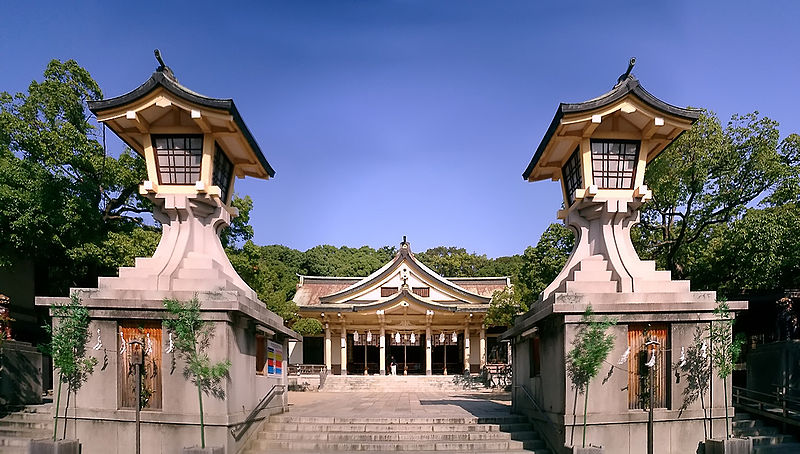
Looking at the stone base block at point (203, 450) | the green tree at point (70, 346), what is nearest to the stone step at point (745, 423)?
the stone base block at point (203, 450)

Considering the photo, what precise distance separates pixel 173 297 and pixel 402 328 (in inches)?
986

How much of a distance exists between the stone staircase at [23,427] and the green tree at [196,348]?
4.33 metres

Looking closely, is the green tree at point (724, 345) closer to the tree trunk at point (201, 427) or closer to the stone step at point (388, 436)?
the stone step at point (388, 436)

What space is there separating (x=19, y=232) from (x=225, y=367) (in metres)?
10.7

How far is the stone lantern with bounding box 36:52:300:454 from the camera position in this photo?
9422 millimetres

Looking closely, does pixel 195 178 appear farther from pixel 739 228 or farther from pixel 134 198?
pixel 739 228

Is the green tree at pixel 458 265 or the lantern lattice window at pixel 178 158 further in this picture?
the green tree at pixel 458 265

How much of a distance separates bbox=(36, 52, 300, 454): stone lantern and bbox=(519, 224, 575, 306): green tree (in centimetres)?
1265

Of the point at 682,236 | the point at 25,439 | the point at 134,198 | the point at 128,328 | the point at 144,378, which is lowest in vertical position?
the point at 25,439

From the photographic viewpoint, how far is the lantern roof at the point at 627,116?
408 inches

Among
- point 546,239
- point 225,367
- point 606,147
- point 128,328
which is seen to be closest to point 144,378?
point 128,328

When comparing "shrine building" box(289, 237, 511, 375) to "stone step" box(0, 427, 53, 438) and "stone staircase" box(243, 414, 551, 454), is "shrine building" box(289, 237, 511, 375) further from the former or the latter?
"stone step" box(0, 427, 53, 438)

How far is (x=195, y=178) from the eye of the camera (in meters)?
10.9

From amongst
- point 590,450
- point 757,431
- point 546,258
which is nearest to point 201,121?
point 590,450
